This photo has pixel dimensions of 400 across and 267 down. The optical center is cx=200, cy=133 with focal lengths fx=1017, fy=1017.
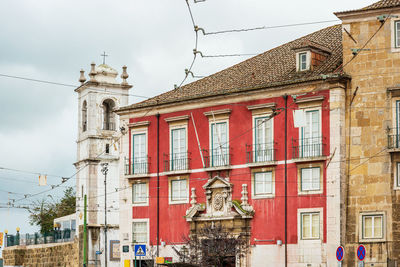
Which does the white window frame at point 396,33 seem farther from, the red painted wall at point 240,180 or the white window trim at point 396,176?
the white window trim at point 396,176

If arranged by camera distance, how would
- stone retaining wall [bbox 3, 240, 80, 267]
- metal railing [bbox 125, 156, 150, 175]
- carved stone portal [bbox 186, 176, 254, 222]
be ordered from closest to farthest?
carved stone portal [bbox 186, 176, 254, 222], metal railing [bbox 125, 156, 150, 175], stone retaining wall [bbox 3, 240, 80, 267]

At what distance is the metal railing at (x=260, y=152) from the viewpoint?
49234mm

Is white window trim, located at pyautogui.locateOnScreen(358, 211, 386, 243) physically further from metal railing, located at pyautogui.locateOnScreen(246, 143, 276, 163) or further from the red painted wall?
metal railing, located at pyautogui.locateOnScreen(246, 143, 276, 163)

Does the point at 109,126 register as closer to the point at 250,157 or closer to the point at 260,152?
the point at 250,157

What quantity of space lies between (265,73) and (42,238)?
114 ft

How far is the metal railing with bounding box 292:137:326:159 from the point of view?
4716 centimetres

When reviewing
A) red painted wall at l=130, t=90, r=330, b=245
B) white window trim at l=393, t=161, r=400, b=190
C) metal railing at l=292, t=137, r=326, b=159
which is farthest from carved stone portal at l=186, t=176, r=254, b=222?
white window trim at l=393, t=161, r=400, b=190

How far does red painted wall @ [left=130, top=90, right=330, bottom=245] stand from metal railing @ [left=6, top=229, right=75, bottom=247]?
2373cm

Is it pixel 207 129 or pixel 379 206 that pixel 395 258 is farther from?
pixel 207 129

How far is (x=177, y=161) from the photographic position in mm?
53219

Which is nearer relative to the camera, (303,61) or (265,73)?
(303,61)

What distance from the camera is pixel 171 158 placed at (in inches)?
2108

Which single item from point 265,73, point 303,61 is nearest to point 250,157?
point 265,73

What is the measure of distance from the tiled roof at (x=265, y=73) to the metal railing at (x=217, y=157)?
9.32ft
